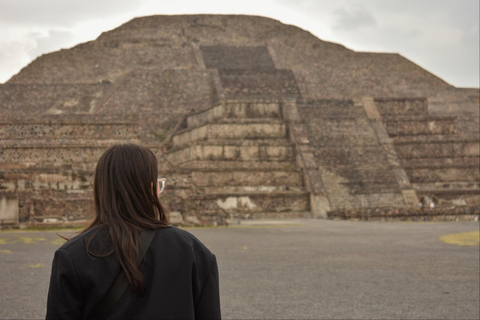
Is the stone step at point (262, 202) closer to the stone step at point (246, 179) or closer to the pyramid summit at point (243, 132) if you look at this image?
the pyramid summit at point (243, 132)

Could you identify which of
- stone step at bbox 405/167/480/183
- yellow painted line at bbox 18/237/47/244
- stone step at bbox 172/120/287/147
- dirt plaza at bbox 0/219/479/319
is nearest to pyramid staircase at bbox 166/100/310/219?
stone step at bbox 172/120/287/147

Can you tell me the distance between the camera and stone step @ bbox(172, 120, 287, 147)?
25047mm

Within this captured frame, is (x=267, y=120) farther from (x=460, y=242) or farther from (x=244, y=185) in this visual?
(x=460, y=242)

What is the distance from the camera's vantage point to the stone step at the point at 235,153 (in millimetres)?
23891

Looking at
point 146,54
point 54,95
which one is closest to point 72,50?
point 146,54

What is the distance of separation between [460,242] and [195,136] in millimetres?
13988

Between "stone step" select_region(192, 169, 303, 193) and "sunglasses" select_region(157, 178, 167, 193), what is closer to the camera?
"sunglasses" select_region(157, 178, 167, 193)

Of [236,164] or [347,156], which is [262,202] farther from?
[347,156]

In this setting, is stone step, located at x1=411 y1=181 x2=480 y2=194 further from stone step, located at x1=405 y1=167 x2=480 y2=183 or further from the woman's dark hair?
the woman's dark hair

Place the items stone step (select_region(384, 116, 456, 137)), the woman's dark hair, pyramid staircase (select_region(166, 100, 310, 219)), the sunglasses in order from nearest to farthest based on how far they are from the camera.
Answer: the woman's dark hair → the sunglasses → pyramid staircase (select_region(166, 100, 310, 219)) → stone step (select_region(384, 116, 456, 137))

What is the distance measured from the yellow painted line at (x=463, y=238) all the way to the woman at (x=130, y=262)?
11.7m

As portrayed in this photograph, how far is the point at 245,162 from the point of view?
78.3 feet

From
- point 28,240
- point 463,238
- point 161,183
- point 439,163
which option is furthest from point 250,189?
point 161,183

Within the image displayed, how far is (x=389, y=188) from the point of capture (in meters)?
23.6
